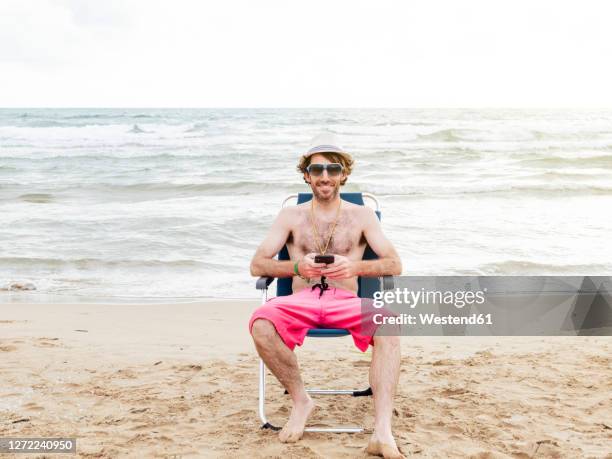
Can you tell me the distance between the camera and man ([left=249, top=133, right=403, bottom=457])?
123 inches

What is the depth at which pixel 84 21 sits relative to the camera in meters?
26.2

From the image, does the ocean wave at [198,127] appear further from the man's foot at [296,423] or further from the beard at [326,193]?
the man's foot at [296,423]

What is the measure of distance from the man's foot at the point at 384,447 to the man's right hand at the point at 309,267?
0.86 m

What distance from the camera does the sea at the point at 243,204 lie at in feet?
25.3

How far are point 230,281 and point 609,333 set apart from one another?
12.6ft

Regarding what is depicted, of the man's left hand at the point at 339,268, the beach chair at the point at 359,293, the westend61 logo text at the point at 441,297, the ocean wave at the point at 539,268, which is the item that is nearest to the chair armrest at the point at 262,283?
the beach chair at the point at 359,293

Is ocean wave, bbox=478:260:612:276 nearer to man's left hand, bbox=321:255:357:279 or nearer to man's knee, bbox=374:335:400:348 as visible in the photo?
man's left hand, bbox=321:255:357:279

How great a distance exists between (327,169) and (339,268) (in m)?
0.60

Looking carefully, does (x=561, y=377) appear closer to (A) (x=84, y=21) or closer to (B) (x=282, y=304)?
(B) (x=282, y=304)

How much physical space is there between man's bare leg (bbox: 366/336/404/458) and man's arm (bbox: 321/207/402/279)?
0.40 metres

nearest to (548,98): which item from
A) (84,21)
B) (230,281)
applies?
(84,21)

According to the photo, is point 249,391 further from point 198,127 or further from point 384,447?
point 198,127

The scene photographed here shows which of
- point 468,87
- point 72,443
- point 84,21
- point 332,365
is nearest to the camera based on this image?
point 72,443

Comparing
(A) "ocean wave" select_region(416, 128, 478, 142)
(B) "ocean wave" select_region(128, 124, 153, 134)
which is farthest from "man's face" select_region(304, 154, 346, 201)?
(B) "ocean wave" select_region(128, 124, 153, 134)
